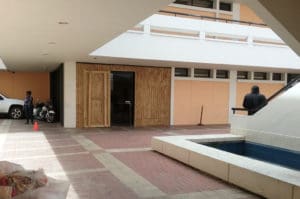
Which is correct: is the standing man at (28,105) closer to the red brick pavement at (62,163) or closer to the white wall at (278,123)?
the red brick pavement at (62,163)

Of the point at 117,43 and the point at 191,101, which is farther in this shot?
the point at 191,101

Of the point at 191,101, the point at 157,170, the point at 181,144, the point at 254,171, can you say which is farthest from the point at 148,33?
the point at 254,171

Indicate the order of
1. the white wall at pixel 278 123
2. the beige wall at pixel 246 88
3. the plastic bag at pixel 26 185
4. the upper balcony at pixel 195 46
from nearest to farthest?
1. the plastic bag at pixel 26 185
2. the white wall at pixel 278 123
3. the upper balcony at pixel 195 46
4. the beige wall at pixel 246 88

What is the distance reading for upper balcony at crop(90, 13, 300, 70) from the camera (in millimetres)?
11703

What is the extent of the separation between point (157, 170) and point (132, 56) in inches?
241

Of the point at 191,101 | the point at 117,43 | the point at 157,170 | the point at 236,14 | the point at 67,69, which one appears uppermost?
the point at 236,14

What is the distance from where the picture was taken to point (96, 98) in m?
13.7

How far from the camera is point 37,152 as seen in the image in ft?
25.8

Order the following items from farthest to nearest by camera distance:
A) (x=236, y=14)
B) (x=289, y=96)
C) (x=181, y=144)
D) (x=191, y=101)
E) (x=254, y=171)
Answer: (x=236, y=14) < (x=191, y=101) < (x=289, y=96) < (x=181, y=144) < (x=254, y=171)

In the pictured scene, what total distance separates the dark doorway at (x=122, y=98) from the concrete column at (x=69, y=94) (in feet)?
5.79

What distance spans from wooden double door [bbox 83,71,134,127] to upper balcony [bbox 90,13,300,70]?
1.60 m

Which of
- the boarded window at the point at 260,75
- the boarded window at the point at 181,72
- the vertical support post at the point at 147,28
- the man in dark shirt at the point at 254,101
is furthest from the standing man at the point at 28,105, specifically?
the boarded window at the point at 260,75

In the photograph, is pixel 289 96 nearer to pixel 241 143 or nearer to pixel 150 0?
pixel 241 143

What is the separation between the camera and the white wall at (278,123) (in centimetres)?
815
